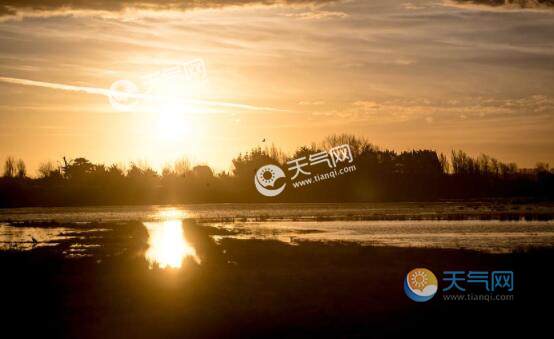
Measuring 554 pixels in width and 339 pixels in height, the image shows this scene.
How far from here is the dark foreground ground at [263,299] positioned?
17719mm

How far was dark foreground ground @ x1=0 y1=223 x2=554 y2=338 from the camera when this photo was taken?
17.7 meters

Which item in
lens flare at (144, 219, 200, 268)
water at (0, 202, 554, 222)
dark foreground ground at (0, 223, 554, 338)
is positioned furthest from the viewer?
water at (0, 202, 554, 222)

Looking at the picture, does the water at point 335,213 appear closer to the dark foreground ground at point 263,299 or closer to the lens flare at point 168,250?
the lens flare at point 168,250

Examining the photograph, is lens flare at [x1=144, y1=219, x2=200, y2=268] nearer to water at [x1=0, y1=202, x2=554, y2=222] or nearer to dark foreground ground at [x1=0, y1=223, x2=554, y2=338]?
dark foreground ground at [x1=0, y1=223, x2=554, y2=338]

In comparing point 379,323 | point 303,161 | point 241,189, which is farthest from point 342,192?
point 379,323

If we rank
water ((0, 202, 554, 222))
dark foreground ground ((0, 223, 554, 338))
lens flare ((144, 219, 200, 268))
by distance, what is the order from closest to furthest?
1. dark foreground ground ((0, 223, 554, 338))
2. lens flare ((144, 219, 200, 268))
3. water ((0, 202, 554, 222))

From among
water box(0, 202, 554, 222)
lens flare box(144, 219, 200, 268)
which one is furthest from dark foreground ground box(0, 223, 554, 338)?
water box(0, 202, 554, 222)

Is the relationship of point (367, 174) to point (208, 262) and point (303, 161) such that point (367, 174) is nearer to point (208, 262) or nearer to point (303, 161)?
point (303, 161)

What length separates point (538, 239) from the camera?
42.1 metres

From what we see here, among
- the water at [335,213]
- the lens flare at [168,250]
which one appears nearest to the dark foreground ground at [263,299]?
the lens flare at [168,250]

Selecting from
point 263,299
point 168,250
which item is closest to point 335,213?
point 168,250

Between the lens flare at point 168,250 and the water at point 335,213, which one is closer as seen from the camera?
the lens flare at point 168,250

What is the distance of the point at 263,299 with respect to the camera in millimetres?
21516

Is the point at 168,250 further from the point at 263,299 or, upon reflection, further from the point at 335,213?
the point at 335,213
